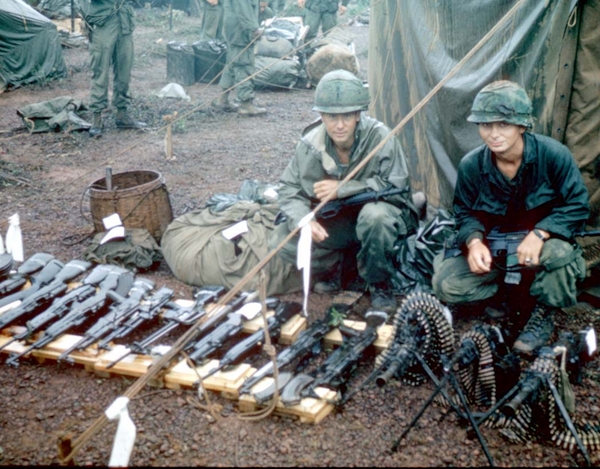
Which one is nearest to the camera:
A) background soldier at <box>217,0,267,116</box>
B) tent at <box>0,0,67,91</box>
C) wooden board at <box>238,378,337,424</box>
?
wooden board at <box>238,378,337,424</box>

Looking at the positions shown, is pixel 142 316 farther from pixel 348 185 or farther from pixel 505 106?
pixel 505 106

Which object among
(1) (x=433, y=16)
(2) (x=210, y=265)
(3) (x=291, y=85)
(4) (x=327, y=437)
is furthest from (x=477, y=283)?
(3) (x=291, y=85)

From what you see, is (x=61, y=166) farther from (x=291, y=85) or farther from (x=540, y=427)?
(x=540, y=427)

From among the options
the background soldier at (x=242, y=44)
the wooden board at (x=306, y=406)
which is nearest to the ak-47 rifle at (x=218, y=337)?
the wooden board at (x=306, y=406)

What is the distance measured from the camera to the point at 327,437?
10.4 feet

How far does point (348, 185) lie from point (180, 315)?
1.53 m

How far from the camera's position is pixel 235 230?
490 cm

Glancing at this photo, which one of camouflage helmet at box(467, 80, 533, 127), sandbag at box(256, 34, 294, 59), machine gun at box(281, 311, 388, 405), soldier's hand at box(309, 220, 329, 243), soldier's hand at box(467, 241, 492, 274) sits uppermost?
camouflage helmet at box(467, 80, 533, 127)

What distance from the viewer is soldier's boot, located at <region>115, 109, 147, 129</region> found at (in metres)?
9.24

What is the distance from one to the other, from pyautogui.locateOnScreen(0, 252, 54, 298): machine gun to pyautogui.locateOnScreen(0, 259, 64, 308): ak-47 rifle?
0.05m

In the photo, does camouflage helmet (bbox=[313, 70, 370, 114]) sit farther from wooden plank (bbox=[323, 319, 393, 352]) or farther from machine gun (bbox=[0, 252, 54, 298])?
machine gun (bbox=[0, 252, 54, 298])

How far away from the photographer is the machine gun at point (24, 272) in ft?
15.1

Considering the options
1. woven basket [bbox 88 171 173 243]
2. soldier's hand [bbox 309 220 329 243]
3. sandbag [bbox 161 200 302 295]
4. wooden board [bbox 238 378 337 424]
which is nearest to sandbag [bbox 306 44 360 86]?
woven basket [bbox 88 171 173 243]

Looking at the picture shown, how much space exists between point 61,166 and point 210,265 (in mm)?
4142
